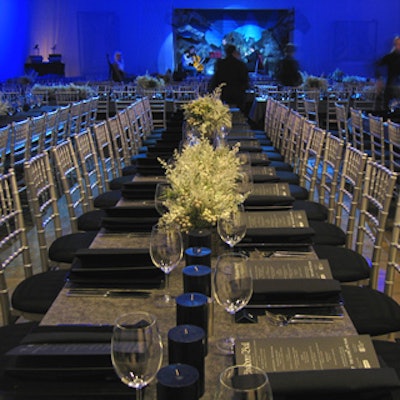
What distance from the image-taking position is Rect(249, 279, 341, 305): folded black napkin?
62.3 inches

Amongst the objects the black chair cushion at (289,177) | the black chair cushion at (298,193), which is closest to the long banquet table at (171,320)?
the black chair cushion at (298,193)

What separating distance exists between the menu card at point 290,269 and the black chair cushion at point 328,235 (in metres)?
1.11

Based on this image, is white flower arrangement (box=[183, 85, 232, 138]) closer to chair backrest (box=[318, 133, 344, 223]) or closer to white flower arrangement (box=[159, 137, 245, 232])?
chair backrest (box=[318, 133, 344, 223])

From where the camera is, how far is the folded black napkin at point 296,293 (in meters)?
1.58

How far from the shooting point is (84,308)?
1593 millimetres

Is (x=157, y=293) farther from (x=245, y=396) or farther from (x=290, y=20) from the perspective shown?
(x=290, y=20)

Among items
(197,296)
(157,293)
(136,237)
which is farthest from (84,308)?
(136,237)

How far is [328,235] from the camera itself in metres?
2.99

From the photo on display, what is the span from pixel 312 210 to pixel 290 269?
5.68 ft

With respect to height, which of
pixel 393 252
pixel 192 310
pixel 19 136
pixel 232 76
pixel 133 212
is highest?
pixel 232 76

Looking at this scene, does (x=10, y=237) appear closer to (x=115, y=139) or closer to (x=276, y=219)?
(x=276, y=219)

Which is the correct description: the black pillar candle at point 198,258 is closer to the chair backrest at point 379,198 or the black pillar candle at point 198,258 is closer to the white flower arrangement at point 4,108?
the chair backrest at point 379,198

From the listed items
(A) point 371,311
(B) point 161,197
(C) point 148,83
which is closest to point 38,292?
(B) point 161,197

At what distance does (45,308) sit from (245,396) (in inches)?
61.1
